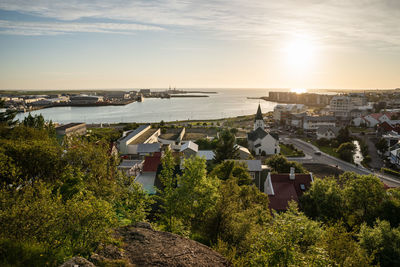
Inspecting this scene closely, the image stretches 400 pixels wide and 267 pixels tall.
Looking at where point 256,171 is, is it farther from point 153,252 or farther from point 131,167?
point 153,252

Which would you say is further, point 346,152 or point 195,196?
point 346,152

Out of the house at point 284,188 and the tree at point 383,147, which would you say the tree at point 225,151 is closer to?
the house at point 284,188

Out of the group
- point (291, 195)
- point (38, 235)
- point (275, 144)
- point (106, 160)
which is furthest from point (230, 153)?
point (38, 235)

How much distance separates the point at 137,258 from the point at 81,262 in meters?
1.61

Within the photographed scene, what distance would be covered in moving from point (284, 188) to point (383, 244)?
867 cm

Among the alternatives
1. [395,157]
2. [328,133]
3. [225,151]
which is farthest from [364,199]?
[328,133]

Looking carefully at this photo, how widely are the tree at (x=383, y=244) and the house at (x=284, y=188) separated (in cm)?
722

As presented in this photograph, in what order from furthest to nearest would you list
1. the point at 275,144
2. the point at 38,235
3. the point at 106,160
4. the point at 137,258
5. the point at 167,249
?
the point at 275,144 < the point at 106,160 < the point at 167,249 < the point at 137,258 < the point at 38,235

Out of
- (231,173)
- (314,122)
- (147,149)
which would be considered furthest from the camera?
(314,122)

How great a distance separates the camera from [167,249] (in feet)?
23.5

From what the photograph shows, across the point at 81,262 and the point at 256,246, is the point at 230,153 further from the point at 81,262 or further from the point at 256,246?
the point at 81,262

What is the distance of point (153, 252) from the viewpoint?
6.97 metres

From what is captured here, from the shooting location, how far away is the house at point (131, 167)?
994 inches

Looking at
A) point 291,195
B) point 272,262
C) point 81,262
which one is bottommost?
point 291,195
